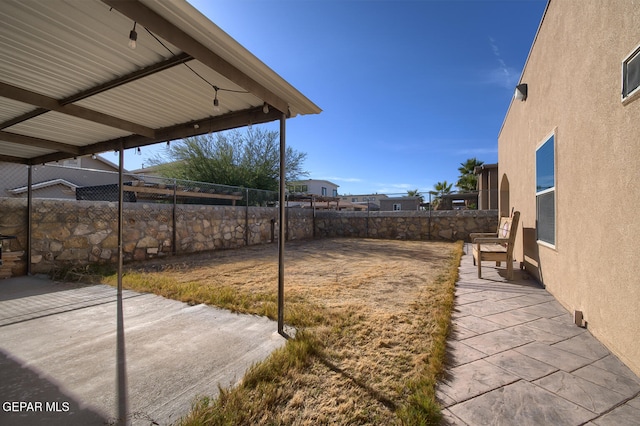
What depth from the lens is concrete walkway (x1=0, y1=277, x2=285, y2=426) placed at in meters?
1.59

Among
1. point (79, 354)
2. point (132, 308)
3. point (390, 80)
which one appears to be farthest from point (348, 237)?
point (79, 354)

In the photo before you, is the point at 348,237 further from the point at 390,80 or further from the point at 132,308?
the point at 132,308

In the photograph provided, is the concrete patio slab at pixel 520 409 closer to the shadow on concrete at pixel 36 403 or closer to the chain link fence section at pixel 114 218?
the shadow on concrete at pixel 36 403

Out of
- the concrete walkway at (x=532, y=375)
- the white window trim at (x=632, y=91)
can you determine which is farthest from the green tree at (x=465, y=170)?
the white window trim at (x=632, y=91)

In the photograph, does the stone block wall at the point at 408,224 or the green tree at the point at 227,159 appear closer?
the stone block wall at the point at 408,224

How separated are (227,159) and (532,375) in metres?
12.9

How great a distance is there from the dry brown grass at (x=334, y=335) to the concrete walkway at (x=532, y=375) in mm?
203

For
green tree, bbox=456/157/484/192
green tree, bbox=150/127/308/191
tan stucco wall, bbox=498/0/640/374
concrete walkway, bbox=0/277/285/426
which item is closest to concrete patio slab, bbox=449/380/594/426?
tan stucco wall, bbox=498/0/640/374

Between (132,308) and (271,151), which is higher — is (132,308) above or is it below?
below

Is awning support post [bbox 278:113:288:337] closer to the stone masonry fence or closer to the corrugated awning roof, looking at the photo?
the corrugated awning roof

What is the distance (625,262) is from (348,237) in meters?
11.1

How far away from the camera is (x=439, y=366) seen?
1.98m

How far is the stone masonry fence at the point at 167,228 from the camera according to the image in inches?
194
